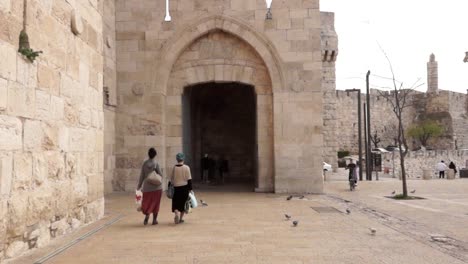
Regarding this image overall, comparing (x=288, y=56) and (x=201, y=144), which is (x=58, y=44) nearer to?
(x=288, y=56)

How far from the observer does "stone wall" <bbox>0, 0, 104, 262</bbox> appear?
5012mm

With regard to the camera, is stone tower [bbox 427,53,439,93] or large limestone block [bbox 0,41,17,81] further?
stone tower [bbox 427,53,439,93]

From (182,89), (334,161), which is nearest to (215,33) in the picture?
(182,89)

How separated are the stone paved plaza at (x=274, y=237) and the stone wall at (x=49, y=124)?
0.37 m

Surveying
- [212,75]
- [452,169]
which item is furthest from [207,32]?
[452,169]

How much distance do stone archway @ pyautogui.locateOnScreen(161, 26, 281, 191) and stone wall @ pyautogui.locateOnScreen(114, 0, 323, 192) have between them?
1.1 inches

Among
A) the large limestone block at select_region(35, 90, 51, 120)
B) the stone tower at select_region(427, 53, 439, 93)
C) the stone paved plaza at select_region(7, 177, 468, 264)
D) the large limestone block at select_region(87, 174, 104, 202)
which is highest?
the stone tower at select_region(427, 53, 439, 93)

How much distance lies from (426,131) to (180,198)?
44768mm

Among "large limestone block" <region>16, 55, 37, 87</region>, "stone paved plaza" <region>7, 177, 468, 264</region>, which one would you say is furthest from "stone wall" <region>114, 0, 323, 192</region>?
"large limestone block" <region>16, 55, 37, 87</region>

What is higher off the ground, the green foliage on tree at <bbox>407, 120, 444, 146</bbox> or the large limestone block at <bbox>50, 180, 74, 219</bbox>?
the green foliage on tree at <bbox>407, 120, 444, 146</bbox>

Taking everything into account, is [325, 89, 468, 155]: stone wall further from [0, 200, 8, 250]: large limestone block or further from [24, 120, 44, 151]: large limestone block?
[0, 200, 8, 250]: large limestone block

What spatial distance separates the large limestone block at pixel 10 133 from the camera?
4836 millimetres

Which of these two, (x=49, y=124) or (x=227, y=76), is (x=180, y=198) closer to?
(x=49, y=124)

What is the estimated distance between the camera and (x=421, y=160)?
113 feet
